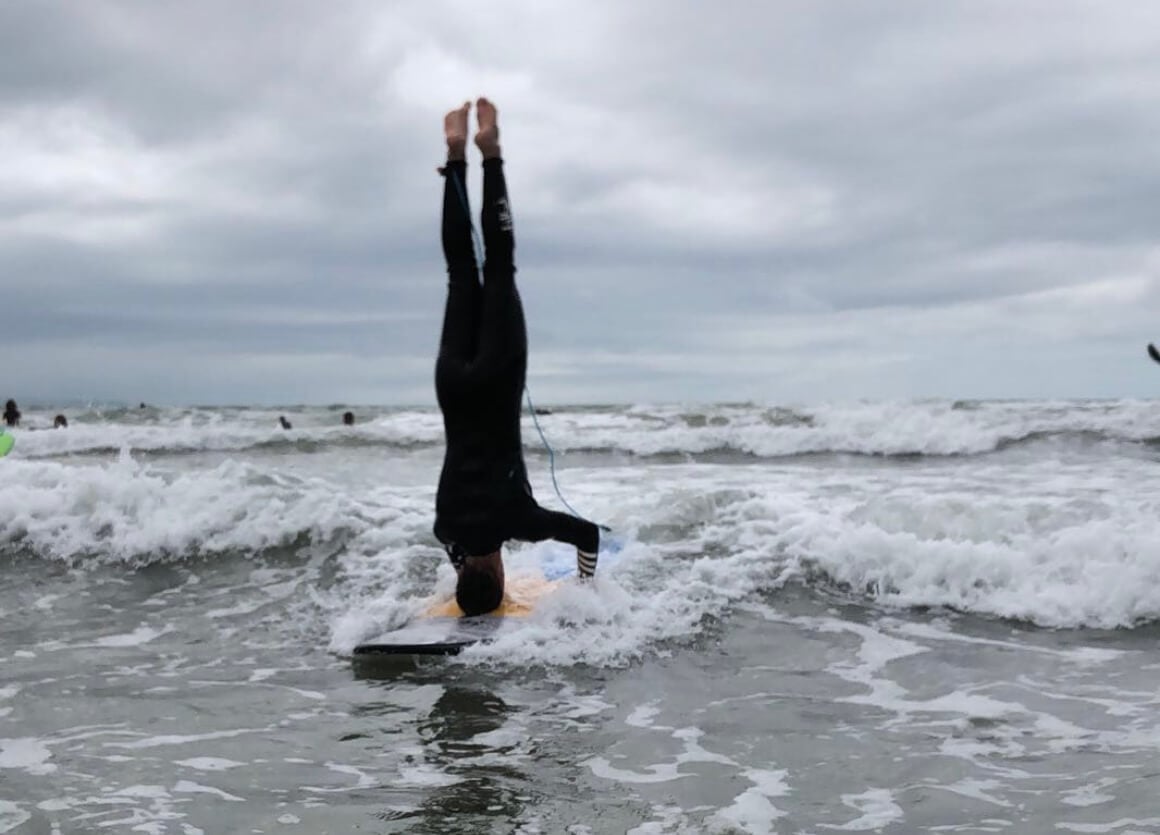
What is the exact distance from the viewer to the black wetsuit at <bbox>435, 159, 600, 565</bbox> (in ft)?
20.2

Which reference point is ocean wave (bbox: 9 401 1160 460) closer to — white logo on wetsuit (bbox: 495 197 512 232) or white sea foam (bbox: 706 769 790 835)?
white logo on wetsuit (bbox: 495 197 512 232)

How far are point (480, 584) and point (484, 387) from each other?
4.47 feet

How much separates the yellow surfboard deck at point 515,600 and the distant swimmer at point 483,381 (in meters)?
0.24

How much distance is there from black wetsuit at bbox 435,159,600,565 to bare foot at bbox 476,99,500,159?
0.24 feet

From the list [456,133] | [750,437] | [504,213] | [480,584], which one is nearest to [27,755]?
[480,584]

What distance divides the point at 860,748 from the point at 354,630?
3.41m

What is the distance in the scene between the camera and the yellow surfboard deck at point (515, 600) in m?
6.82

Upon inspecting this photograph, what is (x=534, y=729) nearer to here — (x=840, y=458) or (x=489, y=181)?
(x=489, y=181)

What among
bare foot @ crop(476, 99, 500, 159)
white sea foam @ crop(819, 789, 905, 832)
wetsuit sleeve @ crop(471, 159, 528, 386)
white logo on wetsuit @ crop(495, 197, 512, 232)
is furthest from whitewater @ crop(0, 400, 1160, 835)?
bare foot @ crop(476, 99, 500, 159)

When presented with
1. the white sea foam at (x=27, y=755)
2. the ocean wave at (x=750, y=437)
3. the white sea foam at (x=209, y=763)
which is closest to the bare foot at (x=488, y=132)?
the white sea foam at (x=209, y=763)

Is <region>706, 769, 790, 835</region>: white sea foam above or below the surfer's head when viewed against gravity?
below

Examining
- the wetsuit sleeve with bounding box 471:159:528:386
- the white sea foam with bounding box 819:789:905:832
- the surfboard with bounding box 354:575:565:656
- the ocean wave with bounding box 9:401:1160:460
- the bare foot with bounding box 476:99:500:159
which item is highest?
the bare foot with bounding box 476:99:500:159

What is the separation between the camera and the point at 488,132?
20.4 feet

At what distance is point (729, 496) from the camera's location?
1052cm
